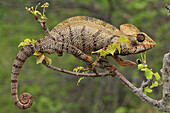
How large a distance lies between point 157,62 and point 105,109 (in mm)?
2392

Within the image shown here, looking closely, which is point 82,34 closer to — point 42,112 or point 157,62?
point 157,62

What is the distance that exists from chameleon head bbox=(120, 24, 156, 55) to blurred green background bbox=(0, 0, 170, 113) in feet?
15.0

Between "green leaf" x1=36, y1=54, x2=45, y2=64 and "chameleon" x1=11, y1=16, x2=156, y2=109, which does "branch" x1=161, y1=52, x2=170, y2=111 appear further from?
"green leaf" x1=36, y1=54, x2=45, y2=64

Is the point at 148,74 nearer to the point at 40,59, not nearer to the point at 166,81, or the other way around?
the point at 166,81

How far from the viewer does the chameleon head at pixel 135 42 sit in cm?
272

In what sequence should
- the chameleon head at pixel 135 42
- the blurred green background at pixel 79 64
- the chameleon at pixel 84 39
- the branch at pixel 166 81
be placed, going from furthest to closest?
the blurred green background at pixel 79 64, the chameleon at pixel 84 39, the chameleon head at pixel 135 42, the branch at pixel 166 81

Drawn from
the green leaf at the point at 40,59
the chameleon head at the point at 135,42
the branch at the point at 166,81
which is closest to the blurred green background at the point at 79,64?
the chameleon head at the point at 135,42

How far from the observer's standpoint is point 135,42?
111 inches

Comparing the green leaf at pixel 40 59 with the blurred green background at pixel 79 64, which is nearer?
the green leaf at pixel 40 59

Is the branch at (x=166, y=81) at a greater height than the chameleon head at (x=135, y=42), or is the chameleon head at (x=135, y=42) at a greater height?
the chameleon head at (x=135, y=42)

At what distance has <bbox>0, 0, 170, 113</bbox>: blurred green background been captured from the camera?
7777mm

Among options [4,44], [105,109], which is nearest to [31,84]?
[4,44]

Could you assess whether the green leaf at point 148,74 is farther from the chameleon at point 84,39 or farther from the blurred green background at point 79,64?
the blurred green background at point 79,64

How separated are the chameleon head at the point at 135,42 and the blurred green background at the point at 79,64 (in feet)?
15.0
